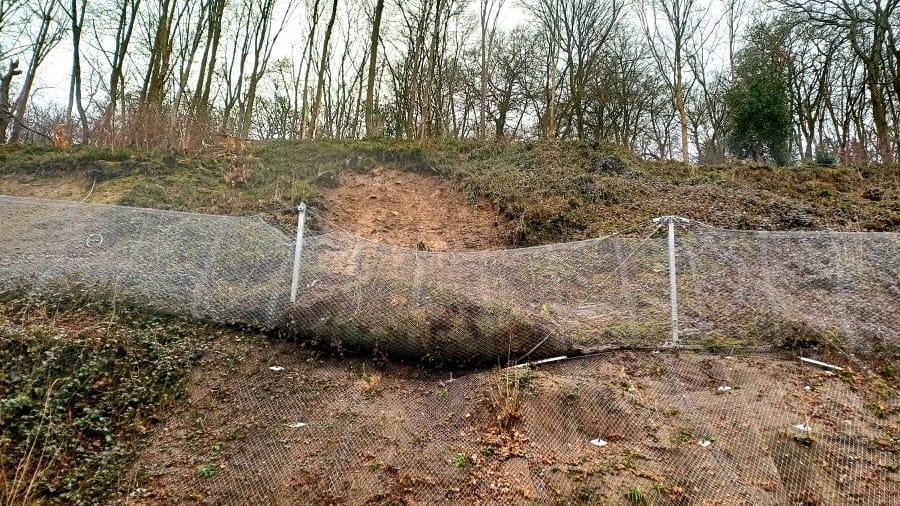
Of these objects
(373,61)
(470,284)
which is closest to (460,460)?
(470,284)

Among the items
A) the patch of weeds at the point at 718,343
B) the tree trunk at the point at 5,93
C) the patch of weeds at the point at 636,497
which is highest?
the tree trunk at the point at 5,93

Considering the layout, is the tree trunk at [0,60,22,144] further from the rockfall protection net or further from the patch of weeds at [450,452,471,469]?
the patch of weeds at [450,452,471,469]

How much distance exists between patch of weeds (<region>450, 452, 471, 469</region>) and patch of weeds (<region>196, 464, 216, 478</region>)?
1840 mm

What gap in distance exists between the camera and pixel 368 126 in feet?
52.5

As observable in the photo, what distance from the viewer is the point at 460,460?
13.0ft

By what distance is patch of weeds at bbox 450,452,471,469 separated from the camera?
12.8 ft

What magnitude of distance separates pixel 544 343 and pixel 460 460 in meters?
1.81

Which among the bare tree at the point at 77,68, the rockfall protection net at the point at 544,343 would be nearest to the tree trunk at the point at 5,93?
the bare tree at the point at 77,68

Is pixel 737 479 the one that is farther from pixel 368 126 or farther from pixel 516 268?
pixel 368 126

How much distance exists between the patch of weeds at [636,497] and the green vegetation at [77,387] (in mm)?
3727

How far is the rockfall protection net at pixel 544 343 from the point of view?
148 inches

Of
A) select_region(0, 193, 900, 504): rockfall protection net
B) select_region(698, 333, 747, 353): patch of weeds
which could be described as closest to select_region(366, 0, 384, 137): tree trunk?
select_region(0, 193, 900, 504): rockfall protection net

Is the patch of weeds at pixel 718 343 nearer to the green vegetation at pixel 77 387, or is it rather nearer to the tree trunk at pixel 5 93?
the green vegetation at pixel 77 387

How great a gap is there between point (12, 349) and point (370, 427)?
3419mm
